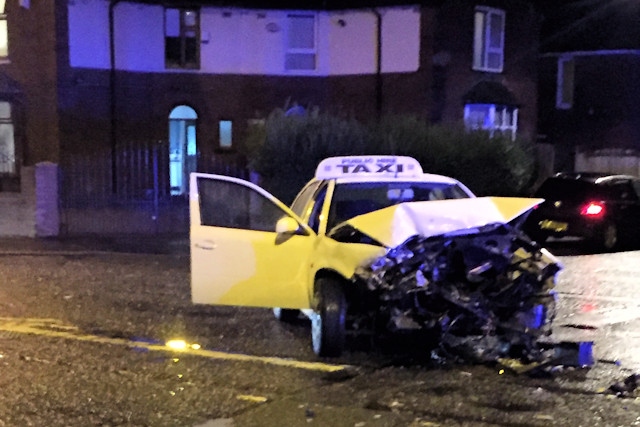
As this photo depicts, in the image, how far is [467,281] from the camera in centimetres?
728

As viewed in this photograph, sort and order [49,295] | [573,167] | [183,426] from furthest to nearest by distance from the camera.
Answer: [573,167] < [49,295] < [183,426]

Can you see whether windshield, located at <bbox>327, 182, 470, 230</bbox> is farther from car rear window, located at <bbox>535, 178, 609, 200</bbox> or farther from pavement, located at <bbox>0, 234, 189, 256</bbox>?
car rear window, located at <bbox>535, 178, 609, 200</bbox>

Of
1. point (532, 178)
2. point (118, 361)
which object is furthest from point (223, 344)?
point (532, 178)

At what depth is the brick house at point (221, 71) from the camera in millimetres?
21578

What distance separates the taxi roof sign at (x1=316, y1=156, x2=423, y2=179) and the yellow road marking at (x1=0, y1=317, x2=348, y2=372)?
87.5 inches

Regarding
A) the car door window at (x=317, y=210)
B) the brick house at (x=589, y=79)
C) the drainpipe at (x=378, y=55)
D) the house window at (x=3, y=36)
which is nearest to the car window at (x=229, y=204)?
the drainpipe at (x=378, y=55)

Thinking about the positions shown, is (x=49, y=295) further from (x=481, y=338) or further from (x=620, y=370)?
(x=620, y=370)

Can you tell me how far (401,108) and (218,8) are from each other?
19.3 feet

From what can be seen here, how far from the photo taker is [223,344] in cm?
823

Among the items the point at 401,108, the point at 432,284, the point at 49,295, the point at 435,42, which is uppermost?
the point at 435,42

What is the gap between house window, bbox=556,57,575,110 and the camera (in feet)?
100

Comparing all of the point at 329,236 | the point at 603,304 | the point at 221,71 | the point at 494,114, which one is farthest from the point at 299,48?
the point at 329,236

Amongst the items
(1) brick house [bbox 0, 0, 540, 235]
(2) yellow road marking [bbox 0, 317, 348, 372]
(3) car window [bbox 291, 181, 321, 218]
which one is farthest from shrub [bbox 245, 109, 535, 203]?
(2) yellow road marking [bbox 0, 317, 348, 372]

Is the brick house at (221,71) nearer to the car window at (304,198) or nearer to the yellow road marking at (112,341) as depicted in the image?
the car window at (304,198)
